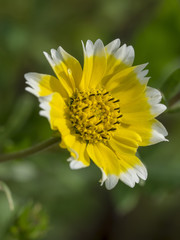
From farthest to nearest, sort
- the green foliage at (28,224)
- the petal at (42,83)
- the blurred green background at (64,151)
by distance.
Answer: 1. the blurred green background at (64,151)
2. the green foliage at (28,224)
3. the petal at (42,83)

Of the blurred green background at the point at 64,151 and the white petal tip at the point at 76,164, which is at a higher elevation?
the white petal tip at the point at 76,164

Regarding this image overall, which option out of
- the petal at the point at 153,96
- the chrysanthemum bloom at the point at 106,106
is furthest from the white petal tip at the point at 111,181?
the petal at the point at 153,96

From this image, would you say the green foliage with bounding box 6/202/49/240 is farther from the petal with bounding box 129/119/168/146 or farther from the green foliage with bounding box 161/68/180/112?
the green foliage with bounding box 161/68/180/112

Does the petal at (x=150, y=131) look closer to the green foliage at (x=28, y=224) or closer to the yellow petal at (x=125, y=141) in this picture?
the yellow petal at (x=125, y=141)

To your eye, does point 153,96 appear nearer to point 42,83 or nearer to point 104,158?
point 104,158

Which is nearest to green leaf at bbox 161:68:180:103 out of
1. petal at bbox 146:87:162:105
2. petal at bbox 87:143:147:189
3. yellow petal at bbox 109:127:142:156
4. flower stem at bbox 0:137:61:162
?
petal at bbox 146:87:162:105

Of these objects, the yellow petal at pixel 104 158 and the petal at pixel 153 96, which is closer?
the yellow petal at pixel 104 158

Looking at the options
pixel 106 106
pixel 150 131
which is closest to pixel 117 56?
pixel 106 106
